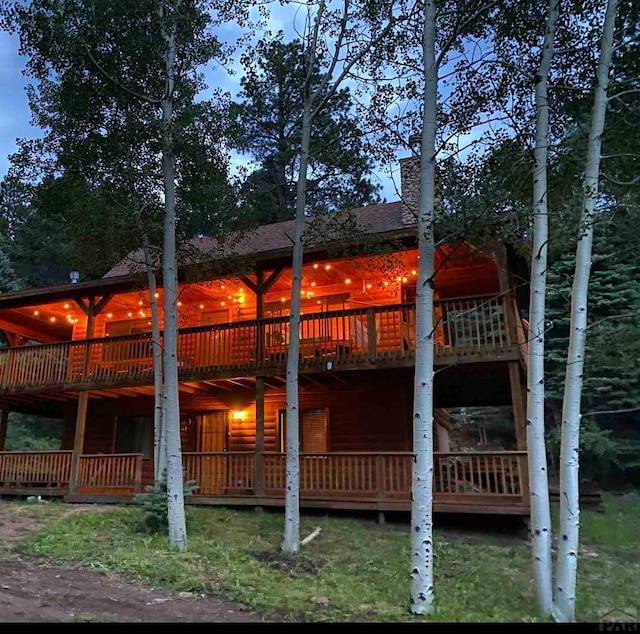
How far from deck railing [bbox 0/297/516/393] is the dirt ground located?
6004mm

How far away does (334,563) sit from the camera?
25.1 ft

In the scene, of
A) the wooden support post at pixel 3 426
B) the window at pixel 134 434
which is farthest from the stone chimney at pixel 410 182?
the wooden support post at pixel 3 426

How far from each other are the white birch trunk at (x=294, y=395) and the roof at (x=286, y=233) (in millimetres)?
960

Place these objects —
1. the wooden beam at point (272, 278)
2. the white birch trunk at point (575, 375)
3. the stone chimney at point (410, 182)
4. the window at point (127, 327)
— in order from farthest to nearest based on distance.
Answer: the window at point (127, 327) < the stone chimney at point (410, 182) < the wooden beam at point (272, 278) < the white birch trunk at point (575, 375)

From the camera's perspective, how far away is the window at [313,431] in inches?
544

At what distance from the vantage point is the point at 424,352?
5961 millimetres

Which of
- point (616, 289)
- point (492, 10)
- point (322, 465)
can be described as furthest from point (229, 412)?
point (616, 289)

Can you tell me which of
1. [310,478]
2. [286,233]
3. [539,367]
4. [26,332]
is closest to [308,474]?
[310,478]

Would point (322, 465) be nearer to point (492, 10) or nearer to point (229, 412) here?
point (229, 412)

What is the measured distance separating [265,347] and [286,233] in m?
2.56

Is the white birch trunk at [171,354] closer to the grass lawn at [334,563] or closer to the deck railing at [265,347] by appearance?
the grass lawn at [334,563]

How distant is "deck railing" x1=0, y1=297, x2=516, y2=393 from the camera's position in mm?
10683

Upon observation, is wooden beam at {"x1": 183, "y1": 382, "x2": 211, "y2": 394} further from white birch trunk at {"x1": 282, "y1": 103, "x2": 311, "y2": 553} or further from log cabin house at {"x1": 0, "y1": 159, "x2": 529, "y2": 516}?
white birch trunk at {"x1": 282, "y1": 103, "x2": 311, "y2": 553}

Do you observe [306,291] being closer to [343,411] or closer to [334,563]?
[343,411]
